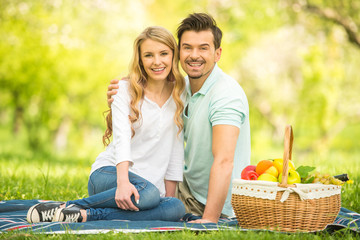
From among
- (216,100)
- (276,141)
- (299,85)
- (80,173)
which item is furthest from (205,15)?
(276,141)

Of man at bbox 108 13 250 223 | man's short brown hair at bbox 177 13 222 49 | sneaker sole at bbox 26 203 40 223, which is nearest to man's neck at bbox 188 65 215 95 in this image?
man at bbox 108 13 250 223

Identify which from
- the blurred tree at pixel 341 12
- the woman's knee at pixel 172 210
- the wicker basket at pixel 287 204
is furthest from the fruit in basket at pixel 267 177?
the blurred tree at pixel 341 12

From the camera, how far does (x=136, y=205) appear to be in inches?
126

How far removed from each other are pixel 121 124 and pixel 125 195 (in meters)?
0.58

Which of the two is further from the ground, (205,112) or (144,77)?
(144,77)

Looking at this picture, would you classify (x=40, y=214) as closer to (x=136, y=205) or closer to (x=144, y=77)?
(x=136, y=205)

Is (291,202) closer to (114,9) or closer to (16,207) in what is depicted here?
(16,207)

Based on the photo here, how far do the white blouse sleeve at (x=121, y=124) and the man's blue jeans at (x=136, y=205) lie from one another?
→ 224 millimetres

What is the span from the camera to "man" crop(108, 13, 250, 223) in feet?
11.0

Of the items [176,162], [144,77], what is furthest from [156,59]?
[176,162]

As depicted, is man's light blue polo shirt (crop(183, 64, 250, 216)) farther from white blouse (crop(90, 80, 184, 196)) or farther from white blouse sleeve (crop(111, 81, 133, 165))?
white blouse sleeve (crop(111, 81, 133, 165))

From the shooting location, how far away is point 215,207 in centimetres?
322

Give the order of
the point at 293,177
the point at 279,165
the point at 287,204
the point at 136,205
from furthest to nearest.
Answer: the point at 136,205 → the point at 279,165 → the point at 293,177 → the point at 287,204

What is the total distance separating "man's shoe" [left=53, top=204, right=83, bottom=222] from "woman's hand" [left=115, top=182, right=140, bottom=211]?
30 centimetres
